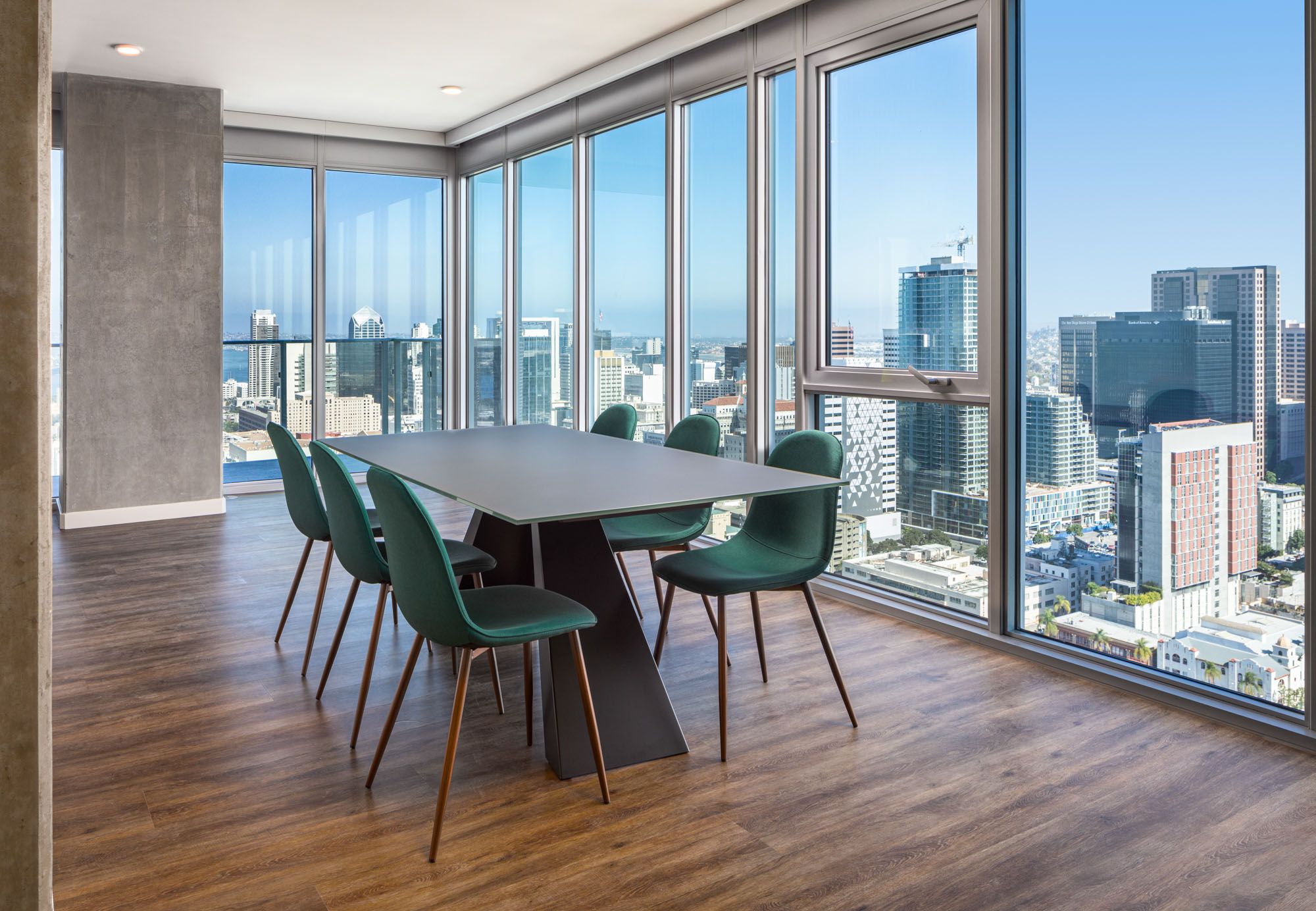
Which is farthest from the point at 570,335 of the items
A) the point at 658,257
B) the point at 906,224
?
the point at 906,224

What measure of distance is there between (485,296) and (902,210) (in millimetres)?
4747

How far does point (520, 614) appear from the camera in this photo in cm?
266

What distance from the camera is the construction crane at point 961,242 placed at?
14.0 ft

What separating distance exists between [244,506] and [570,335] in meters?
2.70

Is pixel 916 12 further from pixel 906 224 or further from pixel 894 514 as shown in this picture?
pixel 894 514

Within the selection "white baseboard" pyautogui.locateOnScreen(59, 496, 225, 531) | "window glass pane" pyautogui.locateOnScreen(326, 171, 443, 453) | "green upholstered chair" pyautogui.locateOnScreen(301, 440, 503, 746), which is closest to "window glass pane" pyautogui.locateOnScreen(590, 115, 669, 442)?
"window glass pane" pyautogui.locateOnScreen(326, 171, 443, 453)

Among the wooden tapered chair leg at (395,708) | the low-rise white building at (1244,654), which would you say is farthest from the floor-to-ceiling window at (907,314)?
the wooden tapered chair leg at (395,708)

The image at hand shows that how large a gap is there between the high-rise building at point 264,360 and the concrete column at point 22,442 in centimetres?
702

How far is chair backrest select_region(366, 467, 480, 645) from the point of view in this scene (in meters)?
2.42

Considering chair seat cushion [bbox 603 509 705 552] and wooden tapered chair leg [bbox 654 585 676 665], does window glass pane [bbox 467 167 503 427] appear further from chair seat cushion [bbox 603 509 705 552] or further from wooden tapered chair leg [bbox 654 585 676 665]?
wooden tapered chair leg [bbox 654 585 676 665]

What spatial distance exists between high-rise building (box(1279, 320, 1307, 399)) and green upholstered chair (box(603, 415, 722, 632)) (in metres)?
1.97

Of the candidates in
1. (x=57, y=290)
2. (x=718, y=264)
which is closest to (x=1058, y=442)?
(x=718, y=264)

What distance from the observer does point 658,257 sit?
623cm

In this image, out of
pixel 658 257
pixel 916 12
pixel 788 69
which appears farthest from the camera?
pixel 658 257
